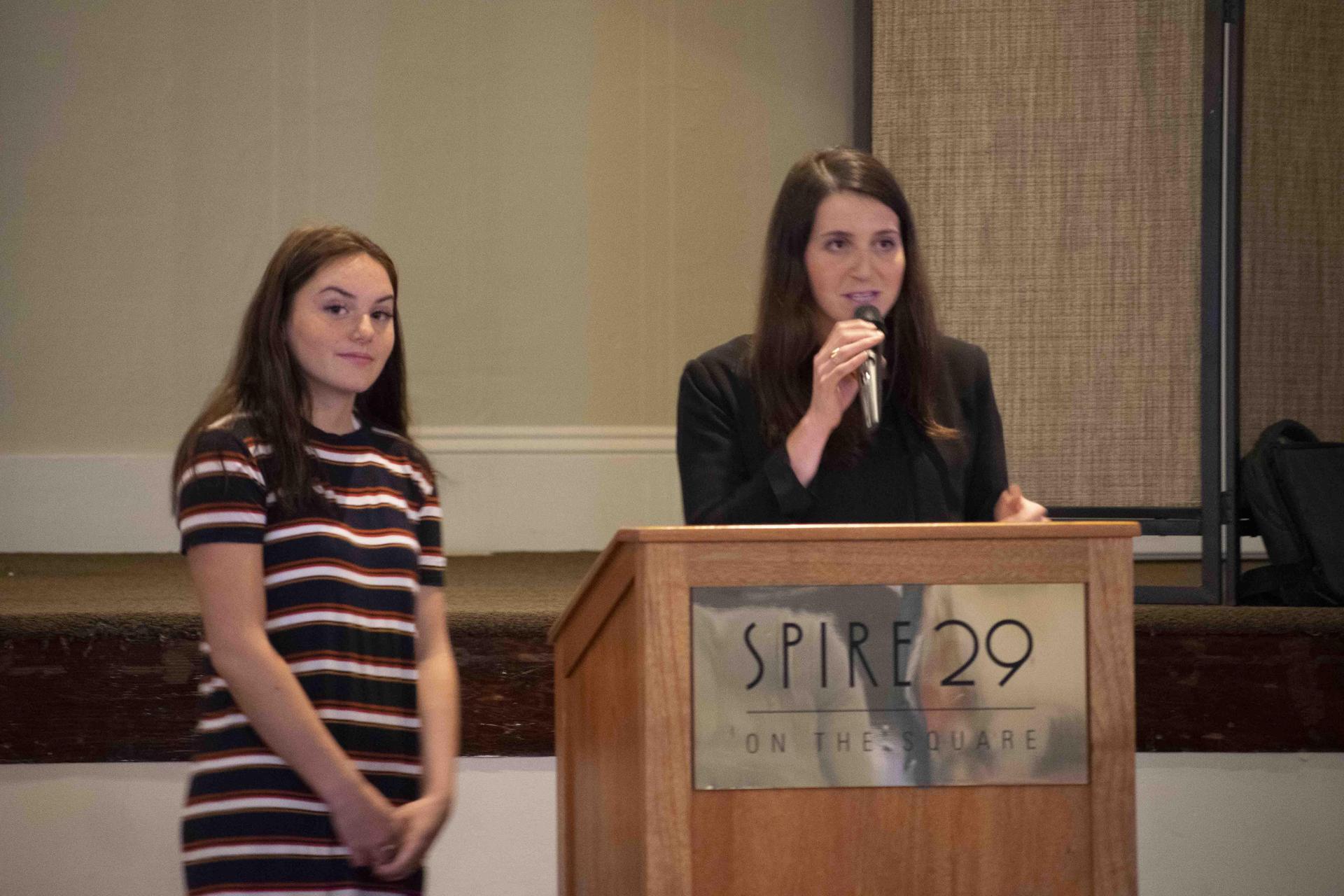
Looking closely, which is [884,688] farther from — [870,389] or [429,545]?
[429,545]

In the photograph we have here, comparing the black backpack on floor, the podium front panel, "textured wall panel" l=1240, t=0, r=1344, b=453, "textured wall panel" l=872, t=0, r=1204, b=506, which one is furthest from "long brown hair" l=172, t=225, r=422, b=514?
"textured wall panel" l=1240, t=0, r=1344, b=453

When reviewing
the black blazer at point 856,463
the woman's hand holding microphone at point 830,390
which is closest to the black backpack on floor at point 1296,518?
the black blazer at point 856,463

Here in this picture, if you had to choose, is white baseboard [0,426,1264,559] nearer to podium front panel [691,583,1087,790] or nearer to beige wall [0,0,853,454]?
beige wall [0,0,853,454]

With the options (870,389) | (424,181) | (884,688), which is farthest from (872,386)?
(424,181)

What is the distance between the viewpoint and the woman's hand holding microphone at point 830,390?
1.63 metres

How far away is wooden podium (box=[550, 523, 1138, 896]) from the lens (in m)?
1.23

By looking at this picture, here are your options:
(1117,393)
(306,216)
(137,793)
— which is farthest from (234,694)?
(306,216)

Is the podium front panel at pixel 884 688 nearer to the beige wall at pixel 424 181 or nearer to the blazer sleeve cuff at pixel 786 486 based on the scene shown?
the blazer sleeve cuff at pixel 786 486

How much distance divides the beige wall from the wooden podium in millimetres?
2941

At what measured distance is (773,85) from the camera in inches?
165

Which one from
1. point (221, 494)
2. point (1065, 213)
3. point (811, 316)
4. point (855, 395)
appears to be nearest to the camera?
point (221, 494)

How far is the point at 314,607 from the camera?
155 centimetres

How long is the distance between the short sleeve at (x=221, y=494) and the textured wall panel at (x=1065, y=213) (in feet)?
6.08

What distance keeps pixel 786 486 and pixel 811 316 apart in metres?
0.28
